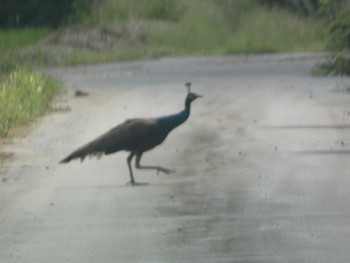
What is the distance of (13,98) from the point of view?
61.2ft

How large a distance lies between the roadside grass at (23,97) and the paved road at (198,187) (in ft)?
0.96

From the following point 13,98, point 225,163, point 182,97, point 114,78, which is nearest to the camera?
point 225,163

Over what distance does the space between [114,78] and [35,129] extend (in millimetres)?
8297

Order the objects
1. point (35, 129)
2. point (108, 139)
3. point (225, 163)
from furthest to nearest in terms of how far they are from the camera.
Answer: point (35, 129) < point (225, 163) < point (108, 139)

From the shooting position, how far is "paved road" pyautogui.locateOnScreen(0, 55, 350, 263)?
988 centimetres

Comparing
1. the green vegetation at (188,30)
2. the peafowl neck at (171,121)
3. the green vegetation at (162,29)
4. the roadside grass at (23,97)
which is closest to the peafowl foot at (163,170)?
the peafowl neck at (171,121)

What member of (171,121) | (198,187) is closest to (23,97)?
(171,121)

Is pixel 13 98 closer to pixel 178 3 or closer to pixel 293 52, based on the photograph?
pixel 293 52

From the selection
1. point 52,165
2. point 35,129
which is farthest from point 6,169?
point 35,129

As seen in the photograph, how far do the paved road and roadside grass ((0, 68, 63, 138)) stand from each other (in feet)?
0.96

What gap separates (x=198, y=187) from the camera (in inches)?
495

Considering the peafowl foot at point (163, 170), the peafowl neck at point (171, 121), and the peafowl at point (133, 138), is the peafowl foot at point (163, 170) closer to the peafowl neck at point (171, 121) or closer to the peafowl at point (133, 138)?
the peafowl at point (133, 138)

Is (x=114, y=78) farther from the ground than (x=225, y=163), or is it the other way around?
(x=225, y=163)

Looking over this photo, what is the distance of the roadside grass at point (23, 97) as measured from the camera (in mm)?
17297
